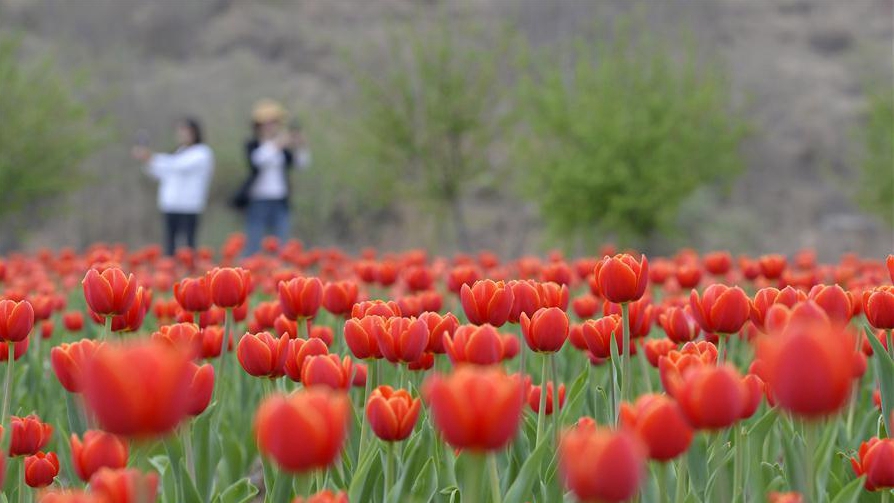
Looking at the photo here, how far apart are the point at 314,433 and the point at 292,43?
144 ft

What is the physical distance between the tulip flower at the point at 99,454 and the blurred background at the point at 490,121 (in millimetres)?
12464

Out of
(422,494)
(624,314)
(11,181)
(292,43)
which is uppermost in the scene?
(292,43)

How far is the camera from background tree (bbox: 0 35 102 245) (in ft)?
49.6

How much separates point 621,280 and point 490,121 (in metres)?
13.9

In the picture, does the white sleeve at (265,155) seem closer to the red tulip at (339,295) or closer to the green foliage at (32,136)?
the red tulip at (339,295)

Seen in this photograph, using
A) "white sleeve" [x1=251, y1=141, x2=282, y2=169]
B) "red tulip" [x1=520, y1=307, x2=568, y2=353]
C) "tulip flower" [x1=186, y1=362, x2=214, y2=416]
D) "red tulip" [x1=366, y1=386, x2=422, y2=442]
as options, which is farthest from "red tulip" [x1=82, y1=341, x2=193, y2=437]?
"white sleeve" [x1=251, y1=141, x2=282, y2=169]

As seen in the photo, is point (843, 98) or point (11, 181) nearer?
point (11, 181)

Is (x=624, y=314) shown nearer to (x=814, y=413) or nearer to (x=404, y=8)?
(x=814, y=413)

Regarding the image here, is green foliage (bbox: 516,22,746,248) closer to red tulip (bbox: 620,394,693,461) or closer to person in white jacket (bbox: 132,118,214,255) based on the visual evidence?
person in white jacket (bbox: 132,118,214,255)

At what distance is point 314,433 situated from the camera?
0.88 meters

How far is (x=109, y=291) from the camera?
171 cm

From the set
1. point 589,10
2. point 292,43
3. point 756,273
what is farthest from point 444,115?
point 292,43

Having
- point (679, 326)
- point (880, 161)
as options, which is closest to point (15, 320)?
point (679, 326)

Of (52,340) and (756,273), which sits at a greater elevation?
(756,273)
